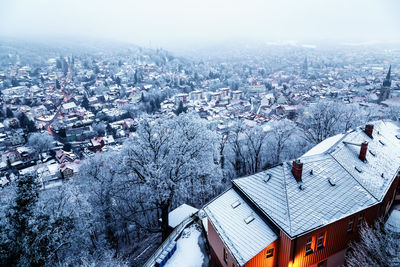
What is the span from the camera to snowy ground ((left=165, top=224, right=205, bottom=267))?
15180 mm

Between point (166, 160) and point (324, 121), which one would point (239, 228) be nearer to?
point (166, 160)

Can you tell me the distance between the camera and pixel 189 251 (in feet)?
52.7

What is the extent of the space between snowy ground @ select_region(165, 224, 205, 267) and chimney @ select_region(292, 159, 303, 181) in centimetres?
805

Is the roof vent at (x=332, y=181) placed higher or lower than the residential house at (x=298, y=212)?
higher

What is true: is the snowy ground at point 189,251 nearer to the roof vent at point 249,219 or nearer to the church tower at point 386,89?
the roof vent at point 249,219

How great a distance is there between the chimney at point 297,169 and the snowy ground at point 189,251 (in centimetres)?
805

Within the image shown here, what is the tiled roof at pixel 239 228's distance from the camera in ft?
39.8

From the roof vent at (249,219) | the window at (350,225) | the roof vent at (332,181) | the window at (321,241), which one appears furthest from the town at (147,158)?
the roof vent at (332,181)

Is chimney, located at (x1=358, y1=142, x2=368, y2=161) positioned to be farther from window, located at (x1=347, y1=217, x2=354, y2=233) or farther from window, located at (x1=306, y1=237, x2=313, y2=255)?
window, located at (x1=306, y1=237, x2=313, y2=255)

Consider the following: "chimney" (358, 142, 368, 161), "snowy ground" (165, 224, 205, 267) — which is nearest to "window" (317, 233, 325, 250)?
"snowy ground" (165, 224, 205, 267)

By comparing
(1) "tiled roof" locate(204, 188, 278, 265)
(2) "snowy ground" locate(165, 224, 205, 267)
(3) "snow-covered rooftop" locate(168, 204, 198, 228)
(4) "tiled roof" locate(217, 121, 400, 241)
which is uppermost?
(4) "tiled roof" locate(217, 121, 400, 241)

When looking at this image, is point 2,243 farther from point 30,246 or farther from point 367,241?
point 367,241

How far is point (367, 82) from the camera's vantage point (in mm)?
128375

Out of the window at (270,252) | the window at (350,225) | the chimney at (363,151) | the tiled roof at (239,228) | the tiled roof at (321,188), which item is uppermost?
the chimney at (363,151)
